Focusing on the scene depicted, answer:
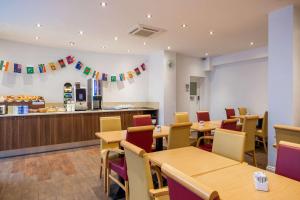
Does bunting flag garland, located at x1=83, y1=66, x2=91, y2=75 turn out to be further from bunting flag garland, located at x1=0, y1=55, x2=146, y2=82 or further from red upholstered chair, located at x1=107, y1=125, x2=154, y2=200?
red upholstered chair, located at x1=107, y1=125, x2=154, y2=200

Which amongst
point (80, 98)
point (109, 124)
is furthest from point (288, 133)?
point (80, 98)

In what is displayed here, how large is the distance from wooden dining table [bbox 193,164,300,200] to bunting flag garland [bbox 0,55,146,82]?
17.8ft

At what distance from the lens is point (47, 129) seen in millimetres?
4973

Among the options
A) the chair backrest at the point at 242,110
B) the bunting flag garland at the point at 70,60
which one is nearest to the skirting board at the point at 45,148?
the bunting flag garland at the point at 70,60

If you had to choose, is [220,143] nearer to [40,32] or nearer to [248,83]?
[40,32]

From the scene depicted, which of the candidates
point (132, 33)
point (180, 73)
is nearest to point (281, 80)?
point (132, 33)

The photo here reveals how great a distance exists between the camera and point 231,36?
5.00 meters

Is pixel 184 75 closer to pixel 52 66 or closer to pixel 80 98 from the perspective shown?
pixel 80 98

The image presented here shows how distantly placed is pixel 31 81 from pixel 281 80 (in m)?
5.83

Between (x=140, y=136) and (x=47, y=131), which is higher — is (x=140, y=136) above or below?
above

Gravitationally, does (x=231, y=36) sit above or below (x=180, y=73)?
above

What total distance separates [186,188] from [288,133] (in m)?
1.91

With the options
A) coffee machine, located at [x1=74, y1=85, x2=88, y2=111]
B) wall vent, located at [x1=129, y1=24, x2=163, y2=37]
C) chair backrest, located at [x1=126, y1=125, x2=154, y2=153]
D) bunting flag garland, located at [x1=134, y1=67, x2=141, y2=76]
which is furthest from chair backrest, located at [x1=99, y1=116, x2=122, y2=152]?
bunting flag garland, located at [x1=134, y1=67, x2=141, y2=76]

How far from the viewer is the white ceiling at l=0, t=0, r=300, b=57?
3230 millimetres
